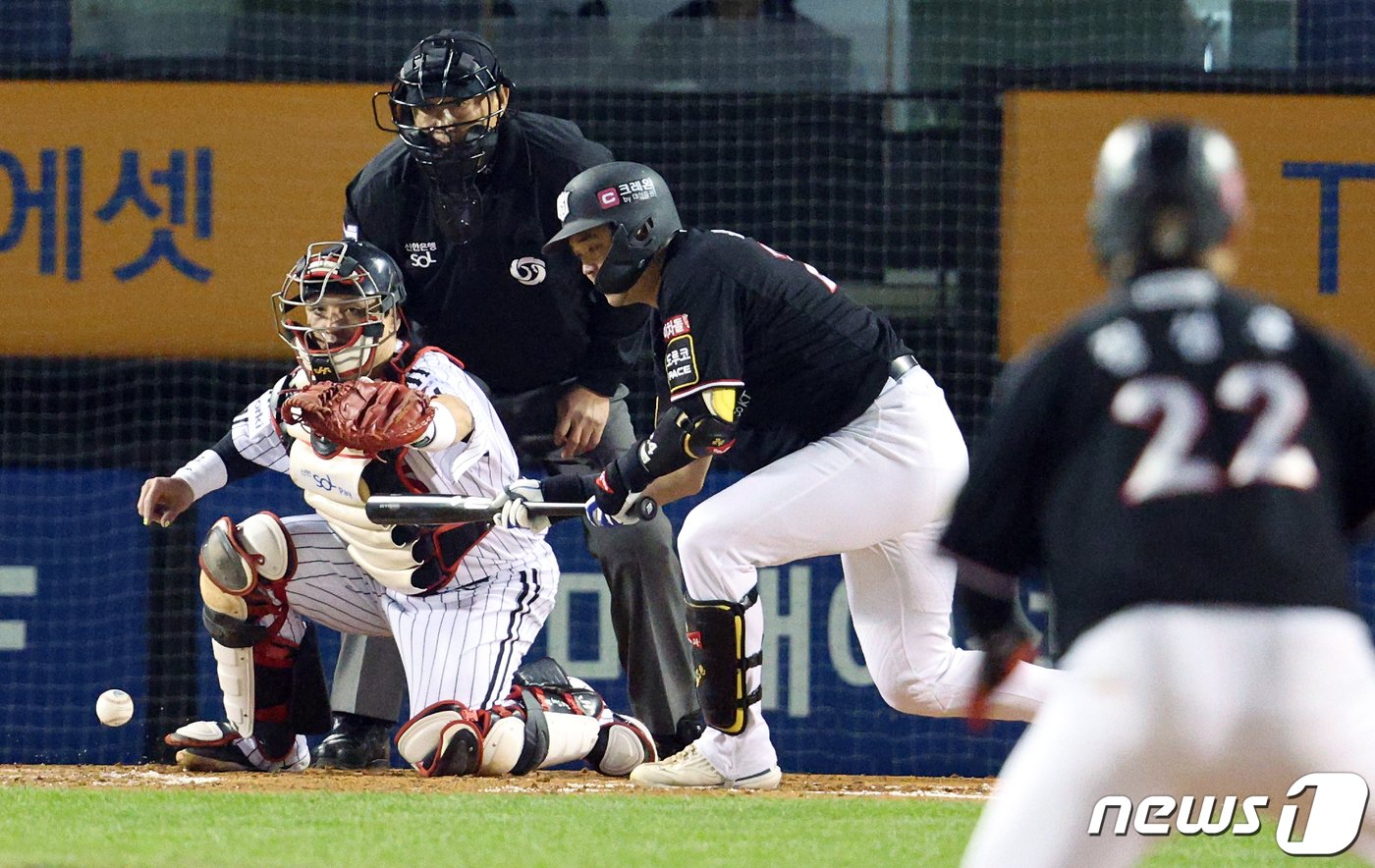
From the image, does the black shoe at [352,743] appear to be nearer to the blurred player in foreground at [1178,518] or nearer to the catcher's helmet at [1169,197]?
the blurred player in foreground at [1178,518]

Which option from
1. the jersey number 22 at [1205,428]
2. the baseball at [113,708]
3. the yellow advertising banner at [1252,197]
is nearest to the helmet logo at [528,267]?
the baseball at [113,708]

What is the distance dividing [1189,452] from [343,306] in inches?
138

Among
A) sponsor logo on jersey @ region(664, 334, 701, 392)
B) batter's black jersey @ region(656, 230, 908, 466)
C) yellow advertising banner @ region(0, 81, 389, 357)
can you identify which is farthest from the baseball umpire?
yellow advertising banner @ region(0, 81, 389, 357)

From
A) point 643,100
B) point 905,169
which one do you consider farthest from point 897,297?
point 643,100

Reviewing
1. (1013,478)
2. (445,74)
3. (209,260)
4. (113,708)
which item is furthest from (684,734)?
(1013,478)

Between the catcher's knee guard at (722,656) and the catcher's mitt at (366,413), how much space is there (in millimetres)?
857

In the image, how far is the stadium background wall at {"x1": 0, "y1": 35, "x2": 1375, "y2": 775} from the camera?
23.4 feet

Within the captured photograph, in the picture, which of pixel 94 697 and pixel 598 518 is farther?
pixel 94 697

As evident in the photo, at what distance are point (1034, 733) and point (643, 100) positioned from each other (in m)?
5.58

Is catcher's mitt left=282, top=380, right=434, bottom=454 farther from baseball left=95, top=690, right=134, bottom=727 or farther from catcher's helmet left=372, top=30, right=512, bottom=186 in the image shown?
baseball left=95, top=690, right=134, bottom=727

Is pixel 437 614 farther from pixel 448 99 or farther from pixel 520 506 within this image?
pixel 448 99

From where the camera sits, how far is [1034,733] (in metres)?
2.39

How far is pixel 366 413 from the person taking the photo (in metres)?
5.20

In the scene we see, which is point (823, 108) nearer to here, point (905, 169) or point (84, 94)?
point (905, 169)
